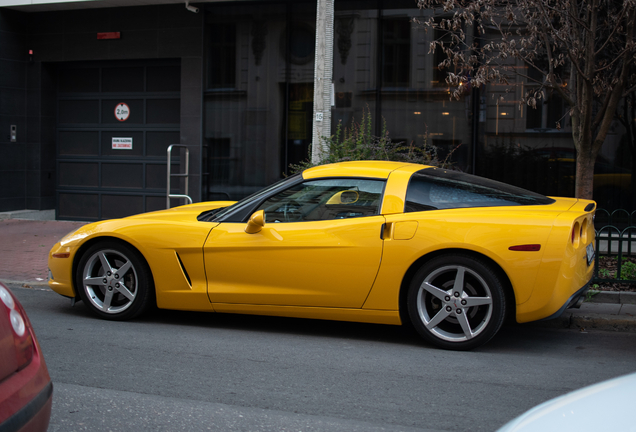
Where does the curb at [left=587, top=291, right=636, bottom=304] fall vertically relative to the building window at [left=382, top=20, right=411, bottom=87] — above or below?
below

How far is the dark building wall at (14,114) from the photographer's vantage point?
1311 cm

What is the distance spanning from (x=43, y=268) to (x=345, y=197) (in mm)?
4970

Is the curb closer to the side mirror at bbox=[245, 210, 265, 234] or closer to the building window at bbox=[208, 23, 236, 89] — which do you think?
the side mirror at bbox=[245, 210, 265, 234]

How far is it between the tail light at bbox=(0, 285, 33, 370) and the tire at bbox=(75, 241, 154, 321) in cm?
293

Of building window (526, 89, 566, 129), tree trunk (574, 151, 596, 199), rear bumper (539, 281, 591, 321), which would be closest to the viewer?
rear bumper (539, 281, 591, 321)

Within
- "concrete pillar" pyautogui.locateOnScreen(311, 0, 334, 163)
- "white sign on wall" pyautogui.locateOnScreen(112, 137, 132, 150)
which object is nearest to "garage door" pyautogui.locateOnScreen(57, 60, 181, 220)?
"white sign on wall" pyautogui.locateOnScreen(112, 137, 132, 150)

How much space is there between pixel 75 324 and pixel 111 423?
2.33 meters

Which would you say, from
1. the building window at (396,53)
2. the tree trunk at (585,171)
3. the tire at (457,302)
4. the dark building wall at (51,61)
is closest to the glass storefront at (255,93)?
the dark building wall at (51,61)

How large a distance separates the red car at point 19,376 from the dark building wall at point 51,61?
10379 mm

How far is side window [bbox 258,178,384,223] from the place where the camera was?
5.03m

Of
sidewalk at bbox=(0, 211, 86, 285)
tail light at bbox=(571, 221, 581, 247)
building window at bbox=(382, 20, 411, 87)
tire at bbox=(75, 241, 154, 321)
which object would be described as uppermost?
building window at bbox=(382, 20, 411, 87)

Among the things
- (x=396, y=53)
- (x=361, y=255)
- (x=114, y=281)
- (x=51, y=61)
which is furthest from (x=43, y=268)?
(x=396, y=53)

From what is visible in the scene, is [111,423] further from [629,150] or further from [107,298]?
[629,150]

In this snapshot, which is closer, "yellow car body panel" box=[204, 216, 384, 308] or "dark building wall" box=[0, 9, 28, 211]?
"yellow car body panel" box=[204, 216, 384, 308]
